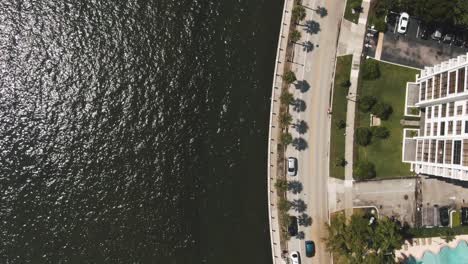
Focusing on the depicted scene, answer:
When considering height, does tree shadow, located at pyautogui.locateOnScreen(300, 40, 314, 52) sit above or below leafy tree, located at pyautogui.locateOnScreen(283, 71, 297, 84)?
above

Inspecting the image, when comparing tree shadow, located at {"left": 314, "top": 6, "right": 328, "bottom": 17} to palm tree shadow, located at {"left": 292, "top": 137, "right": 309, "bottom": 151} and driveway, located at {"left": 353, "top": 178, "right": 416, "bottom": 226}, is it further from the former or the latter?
driveway, located at {"left": 353, "top": 178, "right": 416, "bottom": 226}

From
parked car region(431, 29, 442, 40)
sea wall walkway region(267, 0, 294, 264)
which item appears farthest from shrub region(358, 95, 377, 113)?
parked car region(431, 29, 442, 40)

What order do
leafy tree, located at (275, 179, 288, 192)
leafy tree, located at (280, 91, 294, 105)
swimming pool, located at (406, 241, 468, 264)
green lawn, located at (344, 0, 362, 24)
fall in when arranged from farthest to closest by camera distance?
green lawn, located at (344, 0, 362, 24), swimming pool, located at (406, 241, 468, 264), leafy tree, located at (280, 91, 294, 105), leafy tree, located at (275, 179, 288, 192)

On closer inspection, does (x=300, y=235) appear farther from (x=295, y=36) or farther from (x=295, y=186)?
(x=295, y=36)

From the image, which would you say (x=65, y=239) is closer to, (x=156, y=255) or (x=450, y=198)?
(x=156, y=255)

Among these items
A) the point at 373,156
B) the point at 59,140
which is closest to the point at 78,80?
the point at 59,140

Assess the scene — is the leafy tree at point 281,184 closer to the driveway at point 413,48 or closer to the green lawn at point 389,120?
the green lawn at point 389,120
